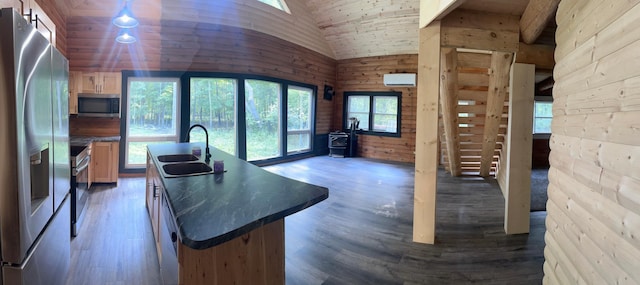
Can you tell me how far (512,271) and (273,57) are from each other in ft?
19.2

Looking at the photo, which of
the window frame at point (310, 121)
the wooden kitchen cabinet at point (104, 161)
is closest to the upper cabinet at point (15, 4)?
the wooden kitchen cabinet at point (104, 161)

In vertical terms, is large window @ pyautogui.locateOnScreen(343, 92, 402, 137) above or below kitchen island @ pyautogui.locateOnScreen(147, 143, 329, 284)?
above

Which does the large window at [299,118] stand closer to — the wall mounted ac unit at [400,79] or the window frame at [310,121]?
the window frame at [310,121]

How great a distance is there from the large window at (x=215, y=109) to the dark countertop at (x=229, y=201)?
4.05 metres

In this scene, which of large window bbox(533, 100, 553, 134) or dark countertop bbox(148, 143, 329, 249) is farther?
large window bbox(533, 100, 553, 134)

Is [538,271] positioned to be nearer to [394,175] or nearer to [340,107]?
[394,175]

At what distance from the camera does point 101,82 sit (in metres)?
5.27

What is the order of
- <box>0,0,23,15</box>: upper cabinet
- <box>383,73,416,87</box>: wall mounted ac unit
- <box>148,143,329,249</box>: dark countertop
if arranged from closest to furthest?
<box>148,143,329,249</box>: dark countertop < <box>0,0,23,15</box>: upper cabinet < <box>383,73,416,87</box>: wall mounted ac unit

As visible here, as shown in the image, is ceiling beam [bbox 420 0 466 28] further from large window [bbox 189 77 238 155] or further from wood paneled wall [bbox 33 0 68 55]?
wood paneled wall [bbox 33 0 68 55]

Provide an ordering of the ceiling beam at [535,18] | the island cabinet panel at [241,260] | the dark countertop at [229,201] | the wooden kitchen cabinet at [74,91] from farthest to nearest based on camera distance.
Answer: the wooden kitchen cabinet at [74,91]
the ceiling beam at [535,18]
the island cabinet panel at [241,260]
the dark countertop at [229,201]

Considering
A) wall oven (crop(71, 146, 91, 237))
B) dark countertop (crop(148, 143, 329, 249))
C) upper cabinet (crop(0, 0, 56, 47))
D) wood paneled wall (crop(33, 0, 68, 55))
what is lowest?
wall oven (crop(71, 146, 91, 237))

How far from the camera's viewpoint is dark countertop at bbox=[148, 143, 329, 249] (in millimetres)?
1144

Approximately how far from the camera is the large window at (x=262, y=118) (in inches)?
263

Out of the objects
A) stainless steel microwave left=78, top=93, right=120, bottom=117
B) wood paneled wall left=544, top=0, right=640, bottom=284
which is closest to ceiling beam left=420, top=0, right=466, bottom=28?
wood paneled wall left=544, top=0, right=640, bottom=284
